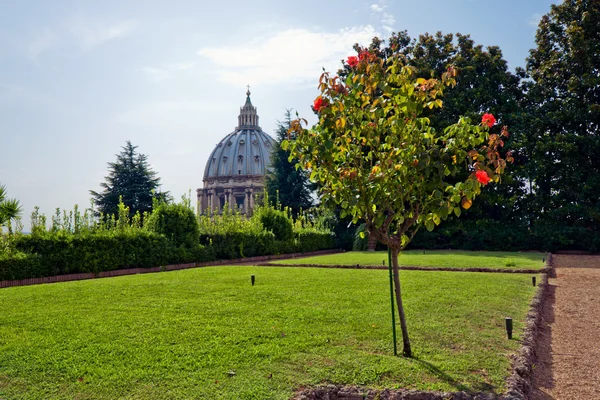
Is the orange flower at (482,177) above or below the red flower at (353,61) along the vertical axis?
below

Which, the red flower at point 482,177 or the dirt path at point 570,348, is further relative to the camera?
the dirt path at point 570,348

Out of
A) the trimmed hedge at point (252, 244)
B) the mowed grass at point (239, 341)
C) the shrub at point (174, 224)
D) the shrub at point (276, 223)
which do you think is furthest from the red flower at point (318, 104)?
the shrub at point (276, 223)

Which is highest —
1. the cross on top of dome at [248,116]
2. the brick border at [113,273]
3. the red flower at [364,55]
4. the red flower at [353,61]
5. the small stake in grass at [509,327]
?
the cross on top of dome at [248,116]

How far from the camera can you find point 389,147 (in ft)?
15.8

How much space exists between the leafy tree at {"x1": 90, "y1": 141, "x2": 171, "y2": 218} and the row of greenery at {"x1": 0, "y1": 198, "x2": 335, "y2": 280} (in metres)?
22.6

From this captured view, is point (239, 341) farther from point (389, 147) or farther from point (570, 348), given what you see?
point (570, 348)

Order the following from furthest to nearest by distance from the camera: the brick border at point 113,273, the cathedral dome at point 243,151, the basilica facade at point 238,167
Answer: the cathedral dome at point 243,151, the basilica facade at point 238,167, the brick border at point 113,273

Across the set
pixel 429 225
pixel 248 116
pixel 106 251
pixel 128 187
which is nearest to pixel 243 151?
pixel 248 116

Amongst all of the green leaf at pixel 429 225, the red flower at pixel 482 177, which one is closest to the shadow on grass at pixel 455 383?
the green leaf at pixel 429 225

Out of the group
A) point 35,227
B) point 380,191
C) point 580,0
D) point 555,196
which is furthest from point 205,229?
point 580,0

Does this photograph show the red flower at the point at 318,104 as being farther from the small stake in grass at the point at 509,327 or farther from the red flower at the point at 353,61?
the small stake in grass at the point at 509,327

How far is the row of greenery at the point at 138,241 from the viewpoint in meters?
12.1

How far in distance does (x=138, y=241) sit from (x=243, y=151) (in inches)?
3619

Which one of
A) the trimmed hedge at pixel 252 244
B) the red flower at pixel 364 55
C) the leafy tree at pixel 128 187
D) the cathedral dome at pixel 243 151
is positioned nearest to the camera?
the red flower at pixel 364 55
